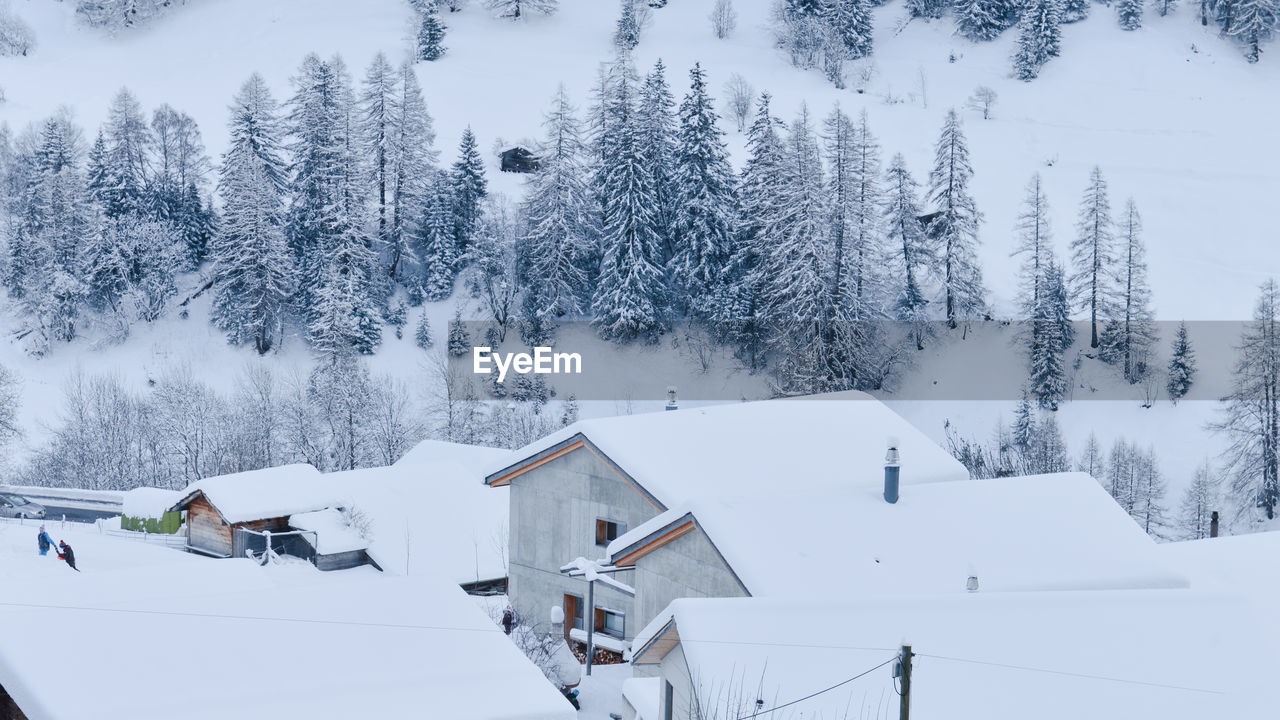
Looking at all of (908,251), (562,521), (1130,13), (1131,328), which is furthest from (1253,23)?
(562,521)

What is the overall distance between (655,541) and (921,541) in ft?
14.8

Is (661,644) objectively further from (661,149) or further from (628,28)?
(628,28)

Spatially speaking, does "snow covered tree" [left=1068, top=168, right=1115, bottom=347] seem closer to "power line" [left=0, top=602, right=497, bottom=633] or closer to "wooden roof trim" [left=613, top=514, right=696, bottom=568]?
"wooden roof trim" [left=613, top=514, right=696, bottom=568]

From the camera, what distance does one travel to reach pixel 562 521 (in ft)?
91.0

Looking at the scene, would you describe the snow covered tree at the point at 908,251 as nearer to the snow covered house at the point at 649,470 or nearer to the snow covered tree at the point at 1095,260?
the snow covered tree at the point at 1095,260

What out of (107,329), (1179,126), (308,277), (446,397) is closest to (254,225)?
(308,277)

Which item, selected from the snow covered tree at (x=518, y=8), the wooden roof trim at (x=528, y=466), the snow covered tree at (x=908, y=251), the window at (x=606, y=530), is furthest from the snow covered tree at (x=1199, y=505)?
the snow covered tree at (x=518, y=8)

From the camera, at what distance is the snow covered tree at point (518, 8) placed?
102 m

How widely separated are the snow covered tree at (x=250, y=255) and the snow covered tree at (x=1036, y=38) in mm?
53533

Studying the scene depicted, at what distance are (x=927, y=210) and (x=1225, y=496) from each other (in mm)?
22265

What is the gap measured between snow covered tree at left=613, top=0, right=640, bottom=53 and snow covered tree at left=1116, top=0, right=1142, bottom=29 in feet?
119

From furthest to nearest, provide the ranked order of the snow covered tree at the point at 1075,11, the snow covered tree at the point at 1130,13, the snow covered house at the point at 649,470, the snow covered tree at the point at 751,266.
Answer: the snow covered tree at the point at 1075,11, the snow covered tree at the point at 1130,13, the snow covered tree at the point at 751,266, the snow covered house at the point at 649,470

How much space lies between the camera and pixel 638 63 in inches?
3637

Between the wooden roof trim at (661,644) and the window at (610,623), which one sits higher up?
the wooden roof trim at (661,644)
